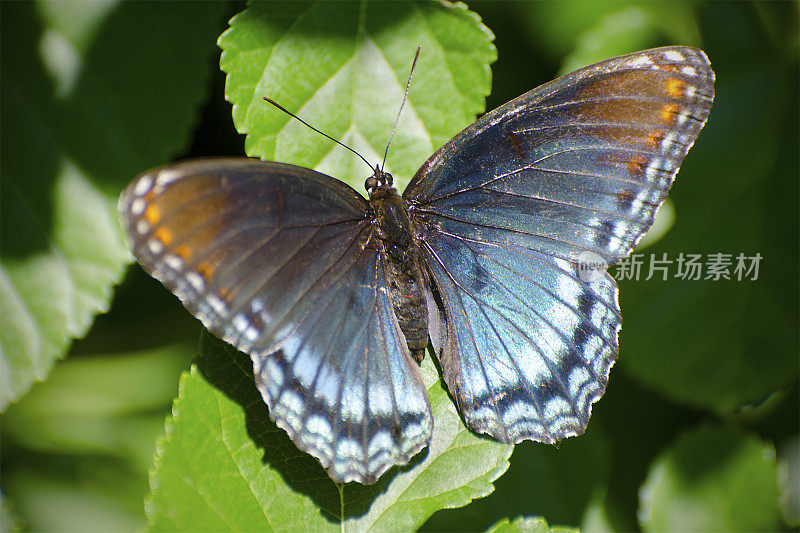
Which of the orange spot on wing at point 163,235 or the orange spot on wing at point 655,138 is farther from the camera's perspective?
the orange spot on wing at point 655,138

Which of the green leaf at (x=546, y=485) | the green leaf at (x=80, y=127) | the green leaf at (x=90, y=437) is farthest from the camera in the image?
the green leaf at (x=90, y=437)

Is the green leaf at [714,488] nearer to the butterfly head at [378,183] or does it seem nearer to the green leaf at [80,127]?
the butterfly head at [378,183]

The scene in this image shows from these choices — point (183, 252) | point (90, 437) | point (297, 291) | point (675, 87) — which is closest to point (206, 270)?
point (183, 252)

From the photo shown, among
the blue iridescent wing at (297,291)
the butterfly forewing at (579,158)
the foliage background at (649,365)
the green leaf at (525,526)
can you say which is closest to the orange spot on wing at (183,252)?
the blue iridescent wing at (297,291)

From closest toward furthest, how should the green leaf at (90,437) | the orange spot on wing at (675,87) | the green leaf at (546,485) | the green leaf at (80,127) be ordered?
the orange spot on wing at (675,87)
the green leaf at (80,127)
the green leaf at (546,485)
the green leaf at (90,437)

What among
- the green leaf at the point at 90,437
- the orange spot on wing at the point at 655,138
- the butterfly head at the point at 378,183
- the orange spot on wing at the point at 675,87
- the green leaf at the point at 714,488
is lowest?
the green leaf at the point at 714,488

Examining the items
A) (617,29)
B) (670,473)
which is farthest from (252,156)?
(670,473)

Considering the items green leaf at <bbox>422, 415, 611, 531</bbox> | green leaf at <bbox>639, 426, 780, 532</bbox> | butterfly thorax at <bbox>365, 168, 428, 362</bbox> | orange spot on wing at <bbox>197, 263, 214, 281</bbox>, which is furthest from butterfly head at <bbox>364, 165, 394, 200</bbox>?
green leaf at <bbox>639, 426, 780, 532</bbox>
